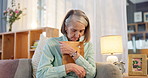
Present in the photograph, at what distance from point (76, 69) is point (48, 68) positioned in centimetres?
18

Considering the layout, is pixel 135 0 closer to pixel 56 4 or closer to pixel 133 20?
pixel 133 20

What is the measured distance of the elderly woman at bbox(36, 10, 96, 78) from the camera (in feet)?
4.03

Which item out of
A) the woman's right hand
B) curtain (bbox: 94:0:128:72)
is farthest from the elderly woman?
curtain (bbox: 94:0:128:72)

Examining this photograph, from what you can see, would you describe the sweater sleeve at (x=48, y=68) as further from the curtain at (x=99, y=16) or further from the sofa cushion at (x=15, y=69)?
the curtain at (x=99, y=16)

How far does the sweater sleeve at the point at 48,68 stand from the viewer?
4.01 ft

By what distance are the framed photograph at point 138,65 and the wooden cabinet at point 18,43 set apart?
128 cm

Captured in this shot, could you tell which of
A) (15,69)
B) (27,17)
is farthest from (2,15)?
(15,69)

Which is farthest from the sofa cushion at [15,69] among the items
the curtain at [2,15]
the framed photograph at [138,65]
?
the curtain at [2,15]

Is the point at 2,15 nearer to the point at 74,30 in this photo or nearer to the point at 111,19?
the point at 111,19

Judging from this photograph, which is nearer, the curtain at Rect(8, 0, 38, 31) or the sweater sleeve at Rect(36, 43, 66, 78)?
the sweater sleeve at Rect(36, 43, 66, 78)

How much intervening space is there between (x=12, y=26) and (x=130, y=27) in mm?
2226

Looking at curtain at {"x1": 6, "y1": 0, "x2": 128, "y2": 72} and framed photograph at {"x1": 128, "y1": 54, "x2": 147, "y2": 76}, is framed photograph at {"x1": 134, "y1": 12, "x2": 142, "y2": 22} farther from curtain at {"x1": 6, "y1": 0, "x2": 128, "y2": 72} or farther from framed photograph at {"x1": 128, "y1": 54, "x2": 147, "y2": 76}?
framed photograph at {"x1": 128, "y1": 54, "x2": 147, "y2": 76}

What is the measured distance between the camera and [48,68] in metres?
1.25

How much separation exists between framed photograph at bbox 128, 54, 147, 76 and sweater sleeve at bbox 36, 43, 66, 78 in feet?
4.26
